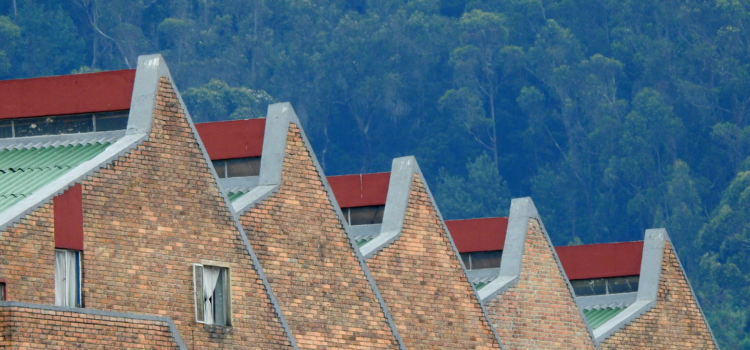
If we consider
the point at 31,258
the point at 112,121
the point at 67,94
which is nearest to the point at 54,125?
the point at 67,94

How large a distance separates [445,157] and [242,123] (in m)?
163

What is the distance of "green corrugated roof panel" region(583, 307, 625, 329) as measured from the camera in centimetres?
4328

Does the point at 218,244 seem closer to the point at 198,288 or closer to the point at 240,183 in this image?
the point at 198,288

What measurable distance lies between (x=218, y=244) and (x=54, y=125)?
11.8ft

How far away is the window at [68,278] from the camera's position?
27125mm

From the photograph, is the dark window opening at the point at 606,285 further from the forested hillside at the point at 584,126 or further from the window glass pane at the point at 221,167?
the forested hillside at the point at 584,126

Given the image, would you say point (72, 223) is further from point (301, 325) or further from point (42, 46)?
point (42, 46)

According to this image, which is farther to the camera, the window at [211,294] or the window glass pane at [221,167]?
the window glass pane at [221,167]

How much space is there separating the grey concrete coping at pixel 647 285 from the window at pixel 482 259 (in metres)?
2.89

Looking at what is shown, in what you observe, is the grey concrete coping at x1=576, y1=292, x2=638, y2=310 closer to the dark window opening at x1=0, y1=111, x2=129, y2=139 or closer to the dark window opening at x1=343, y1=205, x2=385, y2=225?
the dark window opening at x1=343, y1=205, x2=385, y2=225

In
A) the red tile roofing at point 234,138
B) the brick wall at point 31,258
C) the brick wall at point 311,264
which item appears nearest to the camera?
the brick wall at point 31,258

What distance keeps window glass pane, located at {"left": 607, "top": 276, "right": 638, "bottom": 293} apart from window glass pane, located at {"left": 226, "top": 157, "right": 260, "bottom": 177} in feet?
43.3

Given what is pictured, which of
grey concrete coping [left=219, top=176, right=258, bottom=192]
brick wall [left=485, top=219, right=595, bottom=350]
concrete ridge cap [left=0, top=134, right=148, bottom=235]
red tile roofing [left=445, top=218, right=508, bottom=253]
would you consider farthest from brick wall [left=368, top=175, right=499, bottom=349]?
concrete ridge cap [left=0, top=134, right=148, bottom=235]

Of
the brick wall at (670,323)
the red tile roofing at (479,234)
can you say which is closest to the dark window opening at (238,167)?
the red tile roofing at (479,234)
